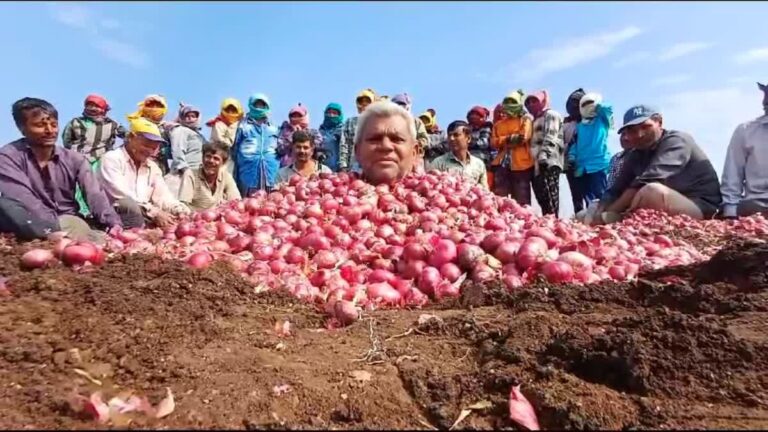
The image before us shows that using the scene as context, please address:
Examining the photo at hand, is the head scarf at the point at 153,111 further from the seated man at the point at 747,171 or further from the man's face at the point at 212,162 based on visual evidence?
the seated man at the point at 747,171

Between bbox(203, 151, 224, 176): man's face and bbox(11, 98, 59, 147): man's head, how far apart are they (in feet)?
6.59

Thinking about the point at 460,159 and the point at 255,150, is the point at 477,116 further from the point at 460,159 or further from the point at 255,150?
the point at 255,150

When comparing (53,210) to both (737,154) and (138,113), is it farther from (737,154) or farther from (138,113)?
(737,154)

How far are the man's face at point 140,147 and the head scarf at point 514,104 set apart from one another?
4277 millimetres

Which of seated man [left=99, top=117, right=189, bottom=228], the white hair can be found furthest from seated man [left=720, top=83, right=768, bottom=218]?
seated man [left=99, top=117, right=189, bottom=228]

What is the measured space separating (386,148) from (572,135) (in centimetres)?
396

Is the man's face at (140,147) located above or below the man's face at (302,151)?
above

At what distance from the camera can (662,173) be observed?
6.32 m

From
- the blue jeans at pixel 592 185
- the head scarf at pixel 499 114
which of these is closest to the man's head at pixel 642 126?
the blue jeans at pixel 592 185

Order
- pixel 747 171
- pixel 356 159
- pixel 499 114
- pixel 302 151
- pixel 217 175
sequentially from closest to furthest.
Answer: pixel 356 159
pixel 747 171
pixel 217 175
pixel 302 151
pixel 499 114

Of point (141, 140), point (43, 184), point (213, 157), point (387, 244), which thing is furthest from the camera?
point (213, 157)

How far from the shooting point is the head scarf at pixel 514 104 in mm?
7914

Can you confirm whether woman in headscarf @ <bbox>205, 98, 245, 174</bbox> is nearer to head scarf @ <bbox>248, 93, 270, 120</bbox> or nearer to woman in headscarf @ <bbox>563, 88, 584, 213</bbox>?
head scarf @ <bbox>248, 93, 270, 120</bbox>

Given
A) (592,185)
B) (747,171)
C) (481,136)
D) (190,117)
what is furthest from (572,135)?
(190,117)
